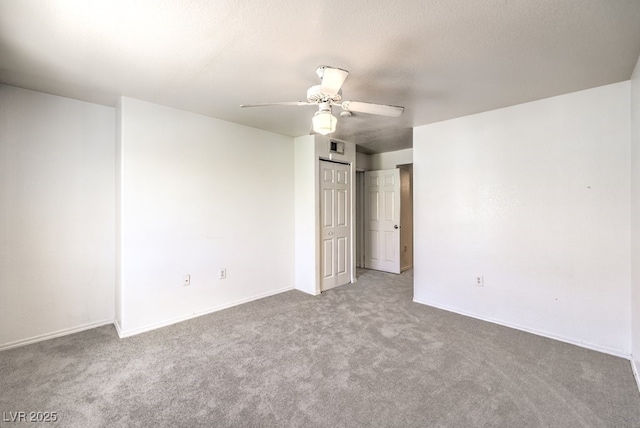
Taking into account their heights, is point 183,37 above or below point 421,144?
above

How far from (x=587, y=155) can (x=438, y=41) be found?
1880 mm

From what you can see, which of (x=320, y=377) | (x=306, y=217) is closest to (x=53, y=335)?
(x=320, y=377)

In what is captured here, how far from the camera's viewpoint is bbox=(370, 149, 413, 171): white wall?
5.04m

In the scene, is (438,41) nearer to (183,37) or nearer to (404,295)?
(183,37)

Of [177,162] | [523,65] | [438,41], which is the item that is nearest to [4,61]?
[177,162]

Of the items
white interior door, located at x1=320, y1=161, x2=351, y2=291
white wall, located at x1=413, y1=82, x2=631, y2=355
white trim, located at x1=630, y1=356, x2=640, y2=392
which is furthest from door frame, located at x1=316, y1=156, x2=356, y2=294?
white trim, located at x1=630, y1=356, x2=640, y2=392

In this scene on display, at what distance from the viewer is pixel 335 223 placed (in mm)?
4352

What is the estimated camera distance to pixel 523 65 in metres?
2.07

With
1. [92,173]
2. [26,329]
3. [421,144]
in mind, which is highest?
[421,144]

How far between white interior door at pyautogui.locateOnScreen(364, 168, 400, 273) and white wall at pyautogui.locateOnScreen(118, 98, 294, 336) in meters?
1.94

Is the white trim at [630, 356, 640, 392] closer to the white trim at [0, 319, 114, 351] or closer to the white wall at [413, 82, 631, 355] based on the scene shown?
the white wall at [413, 82, 631, 355]

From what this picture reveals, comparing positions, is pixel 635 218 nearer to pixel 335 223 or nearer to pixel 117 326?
pixel 335 223

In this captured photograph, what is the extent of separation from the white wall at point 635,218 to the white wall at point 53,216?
4.66 metres

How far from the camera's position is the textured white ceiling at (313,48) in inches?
59.2
